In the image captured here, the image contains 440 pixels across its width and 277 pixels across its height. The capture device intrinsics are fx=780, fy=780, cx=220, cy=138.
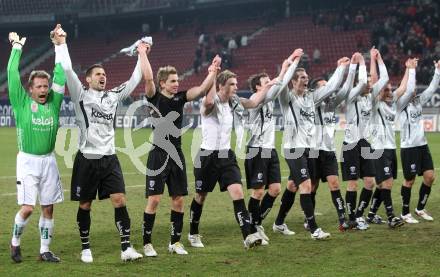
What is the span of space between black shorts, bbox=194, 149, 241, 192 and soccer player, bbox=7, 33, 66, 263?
1.87m

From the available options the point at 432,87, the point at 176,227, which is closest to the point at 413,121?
the point at 432,87

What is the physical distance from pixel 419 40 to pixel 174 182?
101 ft

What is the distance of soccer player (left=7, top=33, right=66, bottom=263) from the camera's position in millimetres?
8578

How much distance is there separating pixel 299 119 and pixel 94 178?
3266 millimetres

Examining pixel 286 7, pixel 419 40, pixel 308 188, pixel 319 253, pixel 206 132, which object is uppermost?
pixel 286 7

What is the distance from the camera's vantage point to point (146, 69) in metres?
8.83

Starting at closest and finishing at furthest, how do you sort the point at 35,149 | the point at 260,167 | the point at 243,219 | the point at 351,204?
1. the point at 35,149
2. the point at 243,219
3. the point at 260,167
4. the point at 351,204

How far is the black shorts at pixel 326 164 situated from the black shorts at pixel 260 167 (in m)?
0.82

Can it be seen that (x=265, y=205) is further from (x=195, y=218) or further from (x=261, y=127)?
(x=195, y=218)

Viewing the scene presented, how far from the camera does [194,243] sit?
32.4 feet

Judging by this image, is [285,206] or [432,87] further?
[432,87]

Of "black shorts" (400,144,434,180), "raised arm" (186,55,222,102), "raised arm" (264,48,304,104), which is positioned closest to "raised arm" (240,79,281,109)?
"raised arm" (264,48,304,104)

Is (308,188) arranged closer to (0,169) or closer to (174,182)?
(174,182)

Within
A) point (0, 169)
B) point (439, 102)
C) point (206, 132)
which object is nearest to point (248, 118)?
point (206, 132)
